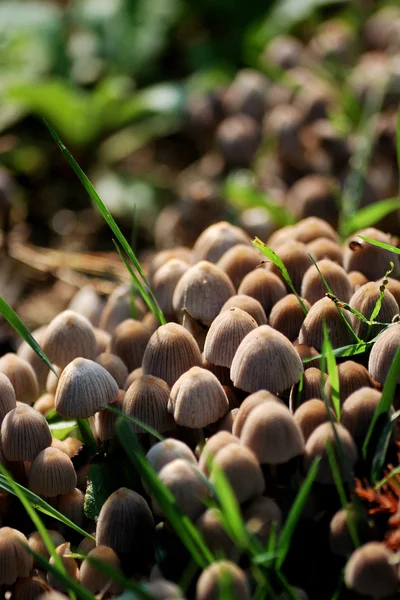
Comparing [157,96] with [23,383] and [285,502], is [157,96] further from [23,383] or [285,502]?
[285,502]

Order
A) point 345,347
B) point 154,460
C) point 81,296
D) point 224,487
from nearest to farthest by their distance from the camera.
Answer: point 224,487 < point 154,460 < point 345,347 < point 81,296

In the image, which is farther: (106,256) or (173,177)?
(173,177)

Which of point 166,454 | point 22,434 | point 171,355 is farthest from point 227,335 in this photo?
point 22,434

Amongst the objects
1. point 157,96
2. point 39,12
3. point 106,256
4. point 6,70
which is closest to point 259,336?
point 106,256

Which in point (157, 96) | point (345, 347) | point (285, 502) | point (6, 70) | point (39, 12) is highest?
point (39, 12)

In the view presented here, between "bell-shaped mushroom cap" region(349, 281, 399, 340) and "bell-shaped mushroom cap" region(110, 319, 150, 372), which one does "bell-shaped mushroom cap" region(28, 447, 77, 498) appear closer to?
"bell-shaped mushroom cap" region(110, 319, 150, 372)

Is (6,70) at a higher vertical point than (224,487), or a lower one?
higher

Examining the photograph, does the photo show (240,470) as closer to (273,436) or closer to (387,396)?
(273,436)

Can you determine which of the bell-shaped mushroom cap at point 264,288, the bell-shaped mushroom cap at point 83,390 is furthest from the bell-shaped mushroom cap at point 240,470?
the bell-shaped mushroom cap at point 264,288
